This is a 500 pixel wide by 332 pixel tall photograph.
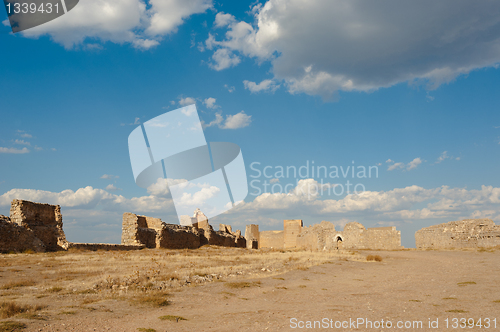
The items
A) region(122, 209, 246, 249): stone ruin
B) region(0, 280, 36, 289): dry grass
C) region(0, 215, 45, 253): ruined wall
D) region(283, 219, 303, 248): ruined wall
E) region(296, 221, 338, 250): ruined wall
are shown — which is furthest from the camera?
region(283, 219, 303, 248): ruined wall

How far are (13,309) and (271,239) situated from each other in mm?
48927

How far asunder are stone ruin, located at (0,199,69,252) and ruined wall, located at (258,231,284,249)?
36.7 m

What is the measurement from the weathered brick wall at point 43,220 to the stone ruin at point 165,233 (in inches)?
166

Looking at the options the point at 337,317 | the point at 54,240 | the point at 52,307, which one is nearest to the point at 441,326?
the point at 337,317

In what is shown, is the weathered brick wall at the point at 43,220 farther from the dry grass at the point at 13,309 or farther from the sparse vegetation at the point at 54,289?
the dry grass at the point at 13,309

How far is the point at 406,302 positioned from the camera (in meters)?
6.74

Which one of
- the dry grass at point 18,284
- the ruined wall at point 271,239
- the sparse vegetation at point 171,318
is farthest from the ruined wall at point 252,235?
the sparse vegetation at point 171,318

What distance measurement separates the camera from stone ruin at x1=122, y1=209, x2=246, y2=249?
23.0m

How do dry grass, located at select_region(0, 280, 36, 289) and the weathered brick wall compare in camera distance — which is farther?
the weathered brick wall

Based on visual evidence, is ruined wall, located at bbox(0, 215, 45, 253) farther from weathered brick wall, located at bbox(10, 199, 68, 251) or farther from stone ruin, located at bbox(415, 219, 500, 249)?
stone ruin, located at bbox(415, 219, 500, 249)

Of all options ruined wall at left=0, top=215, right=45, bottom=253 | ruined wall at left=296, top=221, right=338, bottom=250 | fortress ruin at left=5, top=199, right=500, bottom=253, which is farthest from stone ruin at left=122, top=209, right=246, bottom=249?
ruined wall at left=296, top=221, right=338, bottom=250

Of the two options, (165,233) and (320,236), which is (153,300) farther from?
(320,236)

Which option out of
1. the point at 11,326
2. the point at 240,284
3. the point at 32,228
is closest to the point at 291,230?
the point at 32,228

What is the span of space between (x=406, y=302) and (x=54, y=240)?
20457 mm
